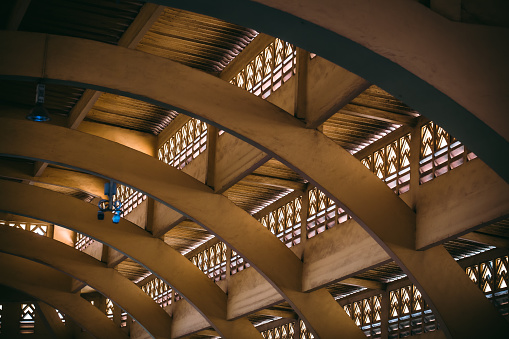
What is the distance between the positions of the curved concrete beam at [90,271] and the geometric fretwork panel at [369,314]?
9473 mm

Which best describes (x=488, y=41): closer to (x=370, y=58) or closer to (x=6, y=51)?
(x=370, y=58)

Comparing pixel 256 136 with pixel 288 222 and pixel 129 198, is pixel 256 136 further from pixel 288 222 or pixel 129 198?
pixel 129 198

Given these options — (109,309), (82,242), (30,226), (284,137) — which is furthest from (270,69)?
(109,309)

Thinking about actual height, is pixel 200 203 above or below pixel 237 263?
below

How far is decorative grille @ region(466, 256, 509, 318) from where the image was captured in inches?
691

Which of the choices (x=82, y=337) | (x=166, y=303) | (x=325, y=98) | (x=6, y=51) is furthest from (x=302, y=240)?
(x=82, y=337)

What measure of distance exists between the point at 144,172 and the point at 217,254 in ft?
26.4

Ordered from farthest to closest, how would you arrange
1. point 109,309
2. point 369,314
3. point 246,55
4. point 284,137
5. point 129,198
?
1. point 109,309
2. point 129,198
3. point 369,314
4. point 246,55
5. point 284,137

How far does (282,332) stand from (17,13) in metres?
15.8

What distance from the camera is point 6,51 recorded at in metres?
Result: 14.9

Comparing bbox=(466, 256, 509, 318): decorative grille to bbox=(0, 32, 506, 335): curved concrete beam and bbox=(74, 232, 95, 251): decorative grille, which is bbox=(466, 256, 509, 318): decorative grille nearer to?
bbox=(0, 32, 506, 335): curved concrete beam

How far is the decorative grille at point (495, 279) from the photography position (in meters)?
17.6

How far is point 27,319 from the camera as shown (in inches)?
1558

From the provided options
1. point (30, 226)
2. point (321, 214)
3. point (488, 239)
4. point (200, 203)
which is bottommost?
point (488, 239)
